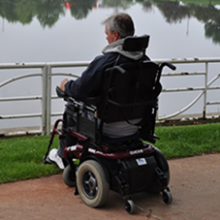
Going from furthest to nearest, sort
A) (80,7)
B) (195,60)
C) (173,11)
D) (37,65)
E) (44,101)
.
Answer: (195,60) → (173,11) → (44,101) → (37,65) → (80,7)

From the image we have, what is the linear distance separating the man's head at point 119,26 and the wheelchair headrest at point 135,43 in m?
0.16

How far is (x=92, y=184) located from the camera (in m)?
4.25

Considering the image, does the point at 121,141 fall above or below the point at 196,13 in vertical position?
below

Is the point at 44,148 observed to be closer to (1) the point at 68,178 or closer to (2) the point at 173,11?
(1) the point at 68,178

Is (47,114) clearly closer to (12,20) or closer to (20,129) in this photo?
(20,129)

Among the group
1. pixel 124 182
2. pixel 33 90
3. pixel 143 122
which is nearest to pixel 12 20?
pixel 33 90

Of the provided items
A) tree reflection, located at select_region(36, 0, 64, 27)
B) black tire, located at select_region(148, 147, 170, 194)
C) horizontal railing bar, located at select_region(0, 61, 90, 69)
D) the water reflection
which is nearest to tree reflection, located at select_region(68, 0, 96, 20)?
the water reflection

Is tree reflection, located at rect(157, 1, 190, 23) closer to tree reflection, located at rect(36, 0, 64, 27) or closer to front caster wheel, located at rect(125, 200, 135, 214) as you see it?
tree reflection, located at rect(36, 0, 64, 27)

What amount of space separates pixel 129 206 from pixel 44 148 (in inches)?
71.1

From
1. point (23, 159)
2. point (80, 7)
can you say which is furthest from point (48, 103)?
point (23, 159)

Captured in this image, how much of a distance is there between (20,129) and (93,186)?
2.93 metres

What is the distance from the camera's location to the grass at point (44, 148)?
4932 millimetres

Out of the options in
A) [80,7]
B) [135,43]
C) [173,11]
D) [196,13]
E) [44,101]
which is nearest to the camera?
[135,43]

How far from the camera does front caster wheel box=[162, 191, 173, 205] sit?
14.0 feet
